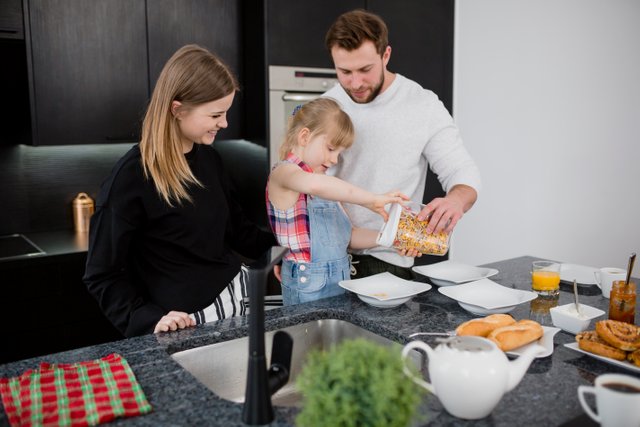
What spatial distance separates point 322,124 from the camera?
195 cm

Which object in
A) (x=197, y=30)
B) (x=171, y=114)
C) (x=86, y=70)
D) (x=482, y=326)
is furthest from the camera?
(x=197, y=30)

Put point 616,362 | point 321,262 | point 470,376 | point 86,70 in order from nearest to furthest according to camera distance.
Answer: point 470,376 < point 616,362 < point 321,262 < point 86,70

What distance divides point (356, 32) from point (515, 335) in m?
1.13

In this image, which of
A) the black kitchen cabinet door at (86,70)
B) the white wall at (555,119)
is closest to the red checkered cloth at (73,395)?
the black kitchen cabinet door at (86,70)

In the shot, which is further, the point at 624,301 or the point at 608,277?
the point at 608,277

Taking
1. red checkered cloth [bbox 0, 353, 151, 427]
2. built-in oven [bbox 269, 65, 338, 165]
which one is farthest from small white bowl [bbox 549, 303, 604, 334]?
built-in oven [bbox 269, 65, 338, 165]

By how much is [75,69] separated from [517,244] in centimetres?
309

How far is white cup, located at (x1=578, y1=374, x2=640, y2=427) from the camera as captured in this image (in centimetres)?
92

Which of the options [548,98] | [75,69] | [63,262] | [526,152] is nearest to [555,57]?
[548,98]

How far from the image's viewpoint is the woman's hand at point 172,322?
4.81 ft

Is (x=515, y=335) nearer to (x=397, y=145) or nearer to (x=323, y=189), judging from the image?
(x=323, y=189)

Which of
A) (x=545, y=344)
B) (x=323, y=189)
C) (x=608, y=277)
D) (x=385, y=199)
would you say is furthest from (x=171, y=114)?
(x=608, y=277)

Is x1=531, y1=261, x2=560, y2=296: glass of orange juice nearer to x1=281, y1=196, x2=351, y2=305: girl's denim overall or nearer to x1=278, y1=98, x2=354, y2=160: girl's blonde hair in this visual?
x1=281, y1=196, x2=351, y2=305: girl's denim overall

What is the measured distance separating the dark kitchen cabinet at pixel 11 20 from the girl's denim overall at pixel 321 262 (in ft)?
5.14
